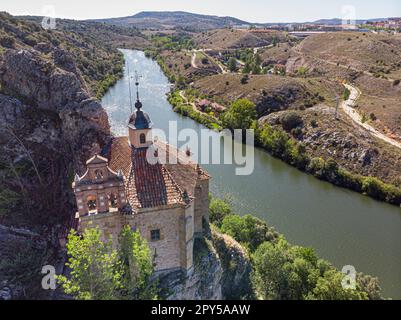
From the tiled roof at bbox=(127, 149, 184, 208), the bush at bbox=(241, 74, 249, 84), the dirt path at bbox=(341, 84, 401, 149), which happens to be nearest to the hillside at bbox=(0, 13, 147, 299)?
the tiled roof at bbox=(127, 149, 184, 208)

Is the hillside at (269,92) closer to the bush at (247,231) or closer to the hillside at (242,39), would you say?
the bush at (247,231)

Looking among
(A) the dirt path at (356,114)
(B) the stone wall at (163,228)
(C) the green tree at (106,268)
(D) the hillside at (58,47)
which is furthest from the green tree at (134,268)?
(A) the dirt path at (356,114)

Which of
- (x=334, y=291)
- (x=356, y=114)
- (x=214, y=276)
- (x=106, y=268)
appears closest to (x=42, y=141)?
(x=106, y=268)

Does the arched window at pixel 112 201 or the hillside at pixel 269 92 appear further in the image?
the hillside at pixel 269 92
